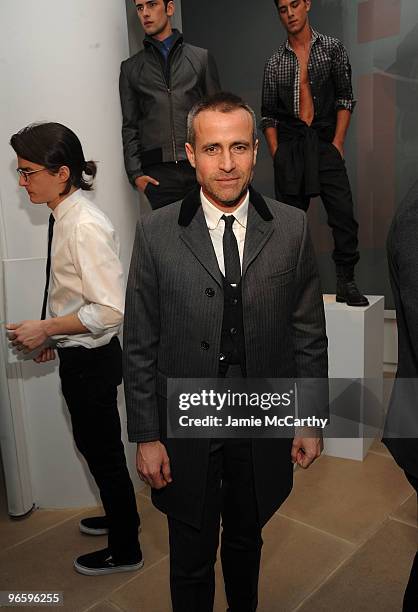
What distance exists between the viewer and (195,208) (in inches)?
56.8

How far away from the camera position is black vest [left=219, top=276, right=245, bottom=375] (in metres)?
1.40

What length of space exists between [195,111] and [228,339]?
0.58 metres

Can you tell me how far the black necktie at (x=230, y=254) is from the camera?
55.4 inches

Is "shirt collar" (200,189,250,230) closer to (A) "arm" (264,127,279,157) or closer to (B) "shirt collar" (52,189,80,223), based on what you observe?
(B) "shirt collar" (52,189,80,223)

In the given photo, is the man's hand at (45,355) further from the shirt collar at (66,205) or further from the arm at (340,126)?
the arm at (340,126)

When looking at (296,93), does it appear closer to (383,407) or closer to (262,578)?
(383,407)

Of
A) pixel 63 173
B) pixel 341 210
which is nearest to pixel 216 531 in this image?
pixel 63 173

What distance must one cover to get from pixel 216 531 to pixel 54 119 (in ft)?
6.05

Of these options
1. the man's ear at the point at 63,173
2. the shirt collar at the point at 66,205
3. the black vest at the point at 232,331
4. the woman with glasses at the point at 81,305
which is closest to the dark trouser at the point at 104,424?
the woman with glasses at the point at 81,305

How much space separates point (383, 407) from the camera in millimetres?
3314

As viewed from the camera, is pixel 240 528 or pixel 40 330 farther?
pixel 40 330

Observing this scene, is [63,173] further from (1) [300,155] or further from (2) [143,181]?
(1) [300,155]

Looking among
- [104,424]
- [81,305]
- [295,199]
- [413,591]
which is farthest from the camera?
[295,199]

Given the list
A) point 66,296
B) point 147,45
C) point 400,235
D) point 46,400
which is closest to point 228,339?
point 400,235
